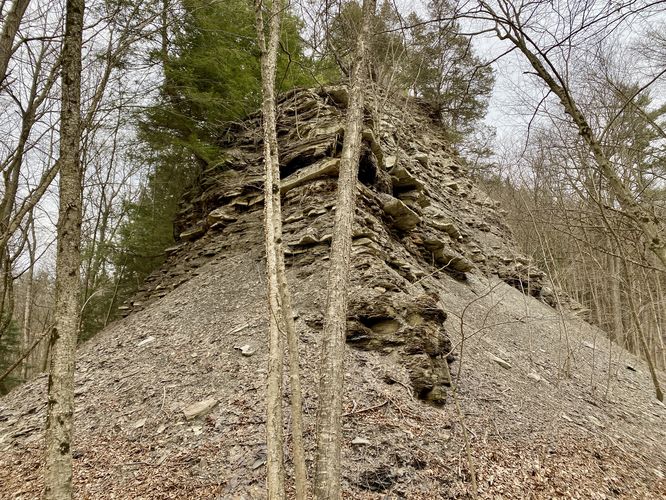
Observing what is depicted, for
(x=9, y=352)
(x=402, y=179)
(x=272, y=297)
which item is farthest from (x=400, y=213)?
(x=9, y=352)

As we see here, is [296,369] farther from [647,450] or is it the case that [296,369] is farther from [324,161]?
[324,161]

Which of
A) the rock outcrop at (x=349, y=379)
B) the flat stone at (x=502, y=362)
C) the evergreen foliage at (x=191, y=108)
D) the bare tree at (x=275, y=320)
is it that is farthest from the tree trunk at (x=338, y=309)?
the evergreen foliage at (x=191, y=108)

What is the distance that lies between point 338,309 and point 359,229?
4.27m

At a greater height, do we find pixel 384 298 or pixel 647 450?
pixel 384 298

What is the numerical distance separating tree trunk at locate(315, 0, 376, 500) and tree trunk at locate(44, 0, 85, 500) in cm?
204

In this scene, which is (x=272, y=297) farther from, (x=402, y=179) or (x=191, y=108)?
(x=191, y=108)

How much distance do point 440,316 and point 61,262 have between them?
5.14 m

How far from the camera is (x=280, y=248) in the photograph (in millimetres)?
4379

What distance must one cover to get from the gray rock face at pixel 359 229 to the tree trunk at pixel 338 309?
170 cm

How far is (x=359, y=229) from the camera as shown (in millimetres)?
7938

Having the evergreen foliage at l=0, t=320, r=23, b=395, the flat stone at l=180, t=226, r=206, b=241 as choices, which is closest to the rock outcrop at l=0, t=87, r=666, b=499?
the flat stone at l=180, t=226, r=206, b=241

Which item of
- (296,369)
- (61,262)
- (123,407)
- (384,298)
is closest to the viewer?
(61,262)

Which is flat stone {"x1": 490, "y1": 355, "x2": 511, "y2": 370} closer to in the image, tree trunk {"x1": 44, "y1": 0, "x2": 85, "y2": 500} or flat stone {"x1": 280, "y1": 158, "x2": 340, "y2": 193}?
flat stone {"x1": 280, "y1": 158, "x2": 340, "y2": 193}

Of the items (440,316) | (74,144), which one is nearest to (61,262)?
(74,144)
